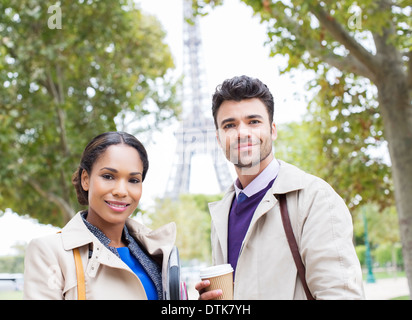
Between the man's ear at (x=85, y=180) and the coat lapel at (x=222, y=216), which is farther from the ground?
the man's ear at (x=85, y=180)

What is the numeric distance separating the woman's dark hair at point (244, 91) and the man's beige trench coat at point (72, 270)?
0.93 metres

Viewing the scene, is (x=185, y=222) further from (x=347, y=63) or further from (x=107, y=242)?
(x=107, y=242)

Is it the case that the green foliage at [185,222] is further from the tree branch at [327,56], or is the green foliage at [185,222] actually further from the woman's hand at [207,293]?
the woman's hand at [207,293]

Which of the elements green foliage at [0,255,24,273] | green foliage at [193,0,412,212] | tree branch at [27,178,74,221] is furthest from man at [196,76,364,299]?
green foliage at [0,255,24,273]

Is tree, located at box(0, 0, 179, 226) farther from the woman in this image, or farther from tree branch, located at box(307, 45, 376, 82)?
the woman

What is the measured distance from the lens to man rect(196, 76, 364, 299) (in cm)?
200

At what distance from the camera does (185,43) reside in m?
38.7

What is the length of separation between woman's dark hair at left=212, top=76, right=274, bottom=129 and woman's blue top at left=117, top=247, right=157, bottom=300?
2.87 feet

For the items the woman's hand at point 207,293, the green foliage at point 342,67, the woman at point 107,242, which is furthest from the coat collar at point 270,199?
the green foliage at point 342,67

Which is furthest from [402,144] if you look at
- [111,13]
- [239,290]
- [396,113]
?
[111,13]

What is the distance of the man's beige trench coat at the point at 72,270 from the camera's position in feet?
6.09

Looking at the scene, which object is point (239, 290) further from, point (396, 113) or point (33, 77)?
point (33, 77)

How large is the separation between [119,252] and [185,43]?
37773mm

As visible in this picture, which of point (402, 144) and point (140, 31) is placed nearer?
point (402, 144)
